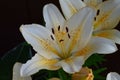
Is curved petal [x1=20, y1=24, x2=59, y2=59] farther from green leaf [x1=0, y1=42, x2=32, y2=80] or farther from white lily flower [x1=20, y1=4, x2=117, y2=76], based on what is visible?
green leaf [x1=0, y1=42, x2=32, y2=80]

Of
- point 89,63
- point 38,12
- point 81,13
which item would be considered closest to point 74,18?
point 81,13

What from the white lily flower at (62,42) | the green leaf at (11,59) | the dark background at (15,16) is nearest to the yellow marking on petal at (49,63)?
the white lily flower at (62,42)

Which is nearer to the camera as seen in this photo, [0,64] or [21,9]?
[0,64]

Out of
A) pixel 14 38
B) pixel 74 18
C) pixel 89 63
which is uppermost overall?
pixel 74 18

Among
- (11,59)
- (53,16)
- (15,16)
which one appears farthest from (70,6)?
(15,16)

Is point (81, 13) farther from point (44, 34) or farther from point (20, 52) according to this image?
point (20, 52)

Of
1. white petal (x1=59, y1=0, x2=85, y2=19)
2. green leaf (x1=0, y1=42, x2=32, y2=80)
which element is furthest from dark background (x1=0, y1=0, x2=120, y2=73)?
white petal (x1=59, y1=0, x2=85, y2=19)
